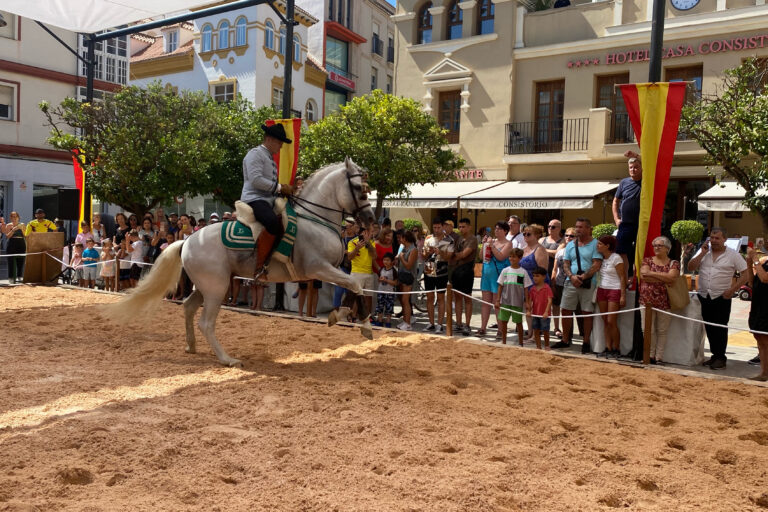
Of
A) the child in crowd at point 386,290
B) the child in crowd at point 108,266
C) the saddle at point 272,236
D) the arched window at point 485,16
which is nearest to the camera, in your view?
the saddle at point 272,236

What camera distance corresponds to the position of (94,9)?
41.2ft

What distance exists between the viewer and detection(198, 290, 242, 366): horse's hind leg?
7414mm

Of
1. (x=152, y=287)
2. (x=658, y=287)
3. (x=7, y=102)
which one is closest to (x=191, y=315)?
(x=152, y=287)

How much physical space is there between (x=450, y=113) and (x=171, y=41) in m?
20.0

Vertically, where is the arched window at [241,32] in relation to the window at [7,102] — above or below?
above

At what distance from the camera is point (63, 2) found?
40.2ft

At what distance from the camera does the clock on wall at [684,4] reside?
21078 mm

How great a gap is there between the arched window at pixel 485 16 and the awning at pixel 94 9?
614 inches

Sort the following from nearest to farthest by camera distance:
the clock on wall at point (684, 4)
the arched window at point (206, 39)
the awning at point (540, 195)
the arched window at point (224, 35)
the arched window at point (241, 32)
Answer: the awning at point (540, 195) → the clock on wall at point (684, 4) → the arched window at point (241, 32) → the arched window at point (224, 35) → the arched window at point (206, 39)

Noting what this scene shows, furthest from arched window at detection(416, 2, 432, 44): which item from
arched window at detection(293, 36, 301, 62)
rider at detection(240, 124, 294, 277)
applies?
rider at detection(240, 124, 294, 277)

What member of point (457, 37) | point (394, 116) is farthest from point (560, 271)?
point (457, 37)

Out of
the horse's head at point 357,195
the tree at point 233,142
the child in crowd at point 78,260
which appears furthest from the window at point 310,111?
the horse's head at point 357,195

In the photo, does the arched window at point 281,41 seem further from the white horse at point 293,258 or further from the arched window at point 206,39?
the white horse at point 293,258

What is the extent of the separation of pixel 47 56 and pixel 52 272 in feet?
60.1
